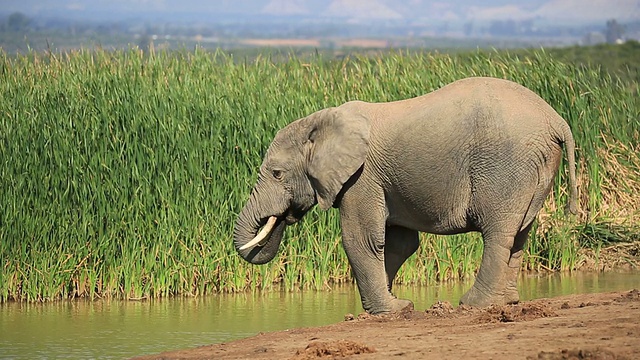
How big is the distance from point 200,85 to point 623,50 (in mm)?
59214

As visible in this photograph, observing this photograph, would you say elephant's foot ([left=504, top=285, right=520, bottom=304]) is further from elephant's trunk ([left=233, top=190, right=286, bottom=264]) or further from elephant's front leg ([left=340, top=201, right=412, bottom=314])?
elephant's trunk ([left=233, top=190, right=286, bottom=264])

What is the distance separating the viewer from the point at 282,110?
51.3ft

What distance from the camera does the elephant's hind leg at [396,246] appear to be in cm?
1175

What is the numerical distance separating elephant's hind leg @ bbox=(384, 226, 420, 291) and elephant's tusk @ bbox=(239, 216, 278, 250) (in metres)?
1.01

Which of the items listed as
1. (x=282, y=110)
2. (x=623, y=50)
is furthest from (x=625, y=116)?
(x=623, y=50)

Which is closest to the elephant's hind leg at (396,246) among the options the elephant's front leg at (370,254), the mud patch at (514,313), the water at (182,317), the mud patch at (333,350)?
the elephant's front leg at (370,254)

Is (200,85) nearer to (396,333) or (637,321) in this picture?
(396,333)

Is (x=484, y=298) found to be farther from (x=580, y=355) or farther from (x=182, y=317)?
(x=182, y=317)

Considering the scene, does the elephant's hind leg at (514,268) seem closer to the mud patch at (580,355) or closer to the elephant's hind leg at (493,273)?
the elephant's hind leg at (493,273)

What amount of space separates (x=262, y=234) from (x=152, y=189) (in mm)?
3661

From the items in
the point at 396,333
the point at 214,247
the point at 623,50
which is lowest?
the point at 396,333

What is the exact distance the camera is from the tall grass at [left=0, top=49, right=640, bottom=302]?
14.6m

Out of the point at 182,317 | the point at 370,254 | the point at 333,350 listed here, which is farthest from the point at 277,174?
the point at 333,350

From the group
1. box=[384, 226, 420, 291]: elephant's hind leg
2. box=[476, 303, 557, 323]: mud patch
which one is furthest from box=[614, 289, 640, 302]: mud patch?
box=[384, 226, 420, 291]: elephant's hind leg
